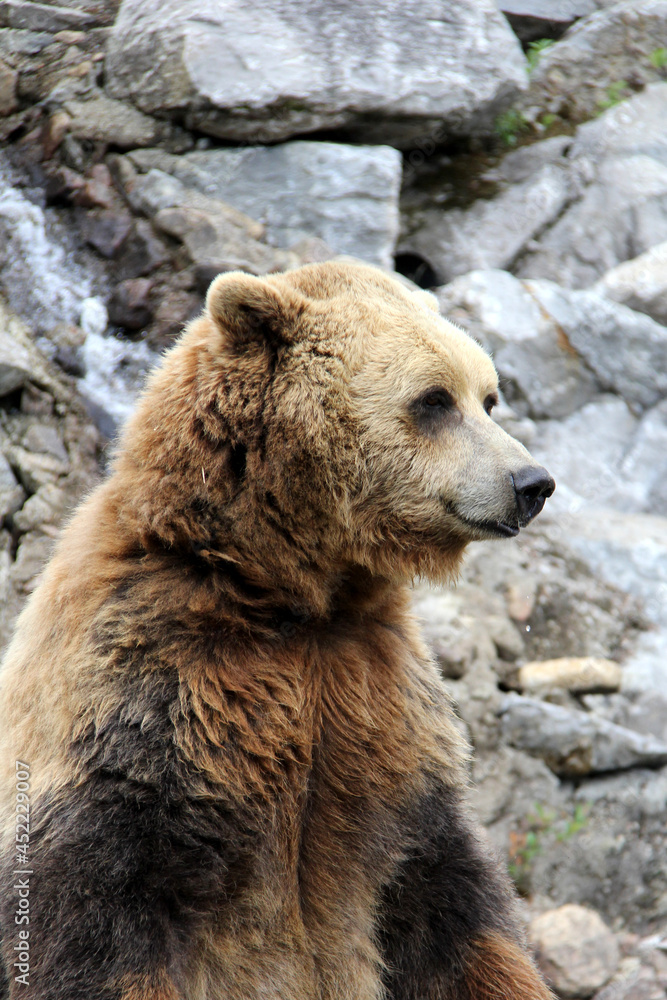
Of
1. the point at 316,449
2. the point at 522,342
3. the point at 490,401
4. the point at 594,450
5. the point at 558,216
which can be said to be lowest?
the point at 594,450

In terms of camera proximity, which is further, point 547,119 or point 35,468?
point 547,119

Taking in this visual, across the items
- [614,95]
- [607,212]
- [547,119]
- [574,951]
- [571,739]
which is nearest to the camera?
[574,951]

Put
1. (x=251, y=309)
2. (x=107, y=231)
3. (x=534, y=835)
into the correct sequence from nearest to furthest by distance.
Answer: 1. (x=251, y=309)
2. (x=534, y=835)
3. (x=107, y=231)

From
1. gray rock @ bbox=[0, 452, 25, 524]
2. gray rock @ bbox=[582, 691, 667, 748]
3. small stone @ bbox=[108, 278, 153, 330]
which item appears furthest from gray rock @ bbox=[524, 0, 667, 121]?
gray rock @ bbox=[0, 452, 25, 524]

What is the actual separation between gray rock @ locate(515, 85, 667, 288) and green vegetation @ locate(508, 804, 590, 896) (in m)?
4.92

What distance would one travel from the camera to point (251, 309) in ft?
9.43

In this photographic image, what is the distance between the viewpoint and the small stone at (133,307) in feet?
21.6

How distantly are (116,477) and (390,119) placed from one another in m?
5.93

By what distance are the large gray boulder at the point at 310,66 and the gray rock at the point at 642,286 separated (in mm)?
1975

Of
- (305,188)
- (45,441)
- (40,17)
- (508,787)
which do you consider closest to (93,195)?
(305,188)

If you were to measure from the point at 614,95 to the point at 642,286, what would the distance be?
275cm

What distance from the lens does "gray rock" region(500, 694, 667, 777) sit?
528 centimetres

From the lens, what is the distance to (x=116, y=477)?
2957mm

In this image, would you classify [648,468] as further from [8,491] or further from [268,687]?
[268,687]
